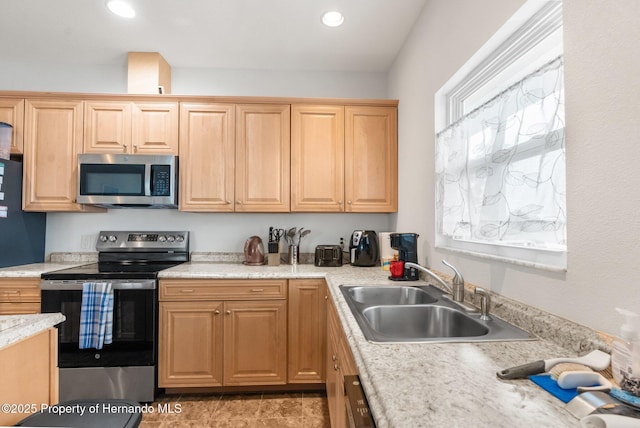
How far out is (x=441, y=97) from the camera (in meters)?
1.92

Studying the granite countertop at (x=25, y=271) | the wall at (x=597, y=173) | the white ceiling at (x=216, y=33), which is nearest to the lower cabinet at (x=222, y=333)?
the granite countertop at (x=25, y=271)

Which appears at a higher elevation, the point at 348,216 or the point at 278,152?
the point at 278,152

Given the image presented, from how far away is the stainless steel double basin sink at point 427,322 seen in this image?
1.04m

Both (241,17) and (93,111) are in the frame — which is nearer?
(241,17)

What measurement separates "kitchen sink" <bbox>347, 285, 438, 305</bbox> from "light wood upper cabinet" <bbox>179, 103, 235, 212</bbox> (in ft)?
4.44

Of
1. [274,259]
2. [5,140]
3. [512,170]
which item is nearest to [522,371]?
[512,170]

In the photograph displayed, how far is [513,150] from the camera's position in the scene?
124 centimetres

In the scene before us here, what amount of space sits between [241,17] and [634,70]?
7.19ft

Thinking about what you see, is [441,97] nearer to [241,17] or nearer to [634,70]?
[634,70]

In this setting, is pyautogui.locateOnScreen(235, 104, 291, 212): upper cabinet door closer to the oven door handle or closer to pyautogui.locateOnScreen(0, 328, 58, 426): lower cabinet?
the oven door handle

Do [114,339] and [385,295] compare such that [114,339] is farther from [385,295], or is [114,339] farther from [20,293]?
[385,295]

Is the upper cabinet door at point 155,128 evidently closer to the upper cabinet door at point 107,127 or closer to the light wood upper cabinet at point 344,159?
the upper cabinet door at point 107,127

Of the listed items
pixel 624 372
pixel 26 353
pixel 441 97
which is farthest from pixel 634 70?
pixel 26 353

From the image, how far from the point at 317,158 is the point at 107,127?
1709 mm
